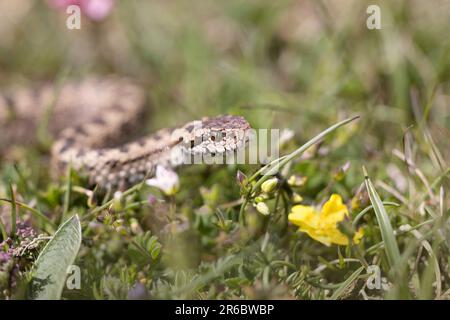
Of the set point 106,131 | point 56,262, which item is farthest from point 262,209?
point 106,131

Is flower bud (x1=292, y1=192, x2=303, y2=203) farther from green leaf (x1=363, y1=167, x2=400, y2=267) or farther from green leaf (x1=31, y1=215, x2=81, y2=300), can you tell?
green leaf (x1=31, y1=215, x2=81, y2=300)

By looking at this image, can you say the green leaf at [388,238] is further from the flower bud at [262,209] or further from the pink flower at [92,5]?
the pink flower at [92,5]

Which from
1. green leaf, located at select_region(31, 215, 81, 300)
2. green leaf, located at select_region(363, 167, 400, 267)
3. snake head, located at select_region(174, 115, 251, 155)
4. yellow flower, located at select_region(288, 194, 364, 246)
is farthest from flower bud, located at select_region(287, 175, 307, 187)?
green leaf, located at select_region(31, 215, 81, 300)

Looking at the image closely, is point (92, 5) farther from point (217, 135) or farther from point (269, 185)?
point (269, 185)

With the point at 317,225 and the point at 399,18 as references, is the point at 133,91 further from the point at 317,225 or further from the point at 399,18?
the point at 317,225
